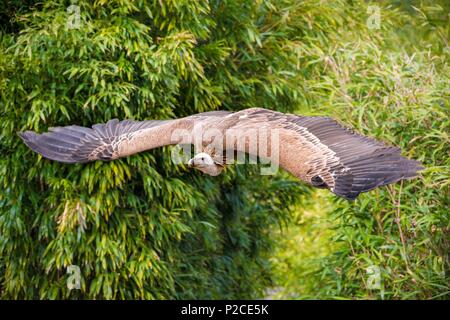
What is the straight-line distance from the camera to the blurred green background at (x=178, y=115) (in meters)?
8.73

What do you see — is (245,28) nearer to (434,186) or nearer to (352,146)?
(434,186)

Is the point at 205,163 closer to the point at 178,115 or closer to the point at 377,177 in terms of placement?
the point at 377,177

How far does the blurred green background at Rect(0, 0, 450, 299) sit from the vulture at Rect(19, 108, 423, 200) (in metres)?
0.78

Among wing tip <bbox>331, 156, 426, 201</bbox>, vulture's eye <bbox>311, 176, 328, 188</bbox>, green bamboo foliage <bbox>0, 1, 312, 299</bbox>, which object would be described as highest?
wing tip <bbox>331, 156, 426, 201</bbox>

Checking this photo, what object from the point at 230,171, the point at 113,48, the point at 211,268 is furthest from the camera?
the point at 211,268

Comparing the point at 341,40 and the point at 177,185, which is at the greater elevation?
the point at 341,40

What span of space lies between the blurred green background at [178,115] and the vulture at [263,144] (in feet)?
2.55

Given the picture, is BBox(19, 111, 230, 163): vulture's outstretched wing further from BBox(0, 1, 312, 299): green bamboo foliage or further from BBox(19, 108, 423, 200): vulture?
BBox(0, 1, 312, 299): green bamboo foliage

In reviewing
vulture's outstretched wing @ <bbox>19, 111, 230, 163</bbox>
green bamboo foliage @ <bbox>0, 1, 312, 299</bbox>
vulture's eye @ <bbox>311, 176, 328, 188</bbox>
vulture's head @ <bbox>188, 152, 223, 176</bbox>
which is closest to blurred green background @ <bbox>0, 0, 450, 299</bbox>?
green bamboo foliage @ <bbox>0, 1, 312, 299</bbox>

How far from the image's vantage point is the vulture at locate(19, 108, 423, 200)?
6.29 m

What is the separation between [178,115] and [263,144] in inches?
132
